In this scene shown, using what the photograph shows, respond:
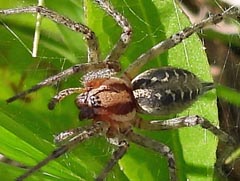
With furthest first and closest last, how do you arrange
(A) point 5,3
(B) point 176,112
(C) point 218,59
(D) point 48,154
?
(C) point 218,59
(A) point 5,3
(B) point 176,112
(D) point 48,154

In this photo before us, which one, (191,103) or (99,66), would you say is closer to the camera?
(191,103)

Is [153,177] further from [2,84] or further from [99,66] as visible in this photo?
[2,84]

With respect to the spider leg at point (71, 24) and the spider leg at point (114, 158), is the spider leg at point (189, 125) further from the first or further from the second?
the spider leg at point (71, 24)

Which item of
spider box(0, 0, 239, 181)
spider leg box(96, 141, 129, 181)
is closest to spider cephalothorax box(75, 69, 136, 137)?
spider box(0, 0, 239, 181)

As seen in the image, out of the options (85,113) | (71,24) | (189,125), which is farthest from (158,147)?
(71,24)

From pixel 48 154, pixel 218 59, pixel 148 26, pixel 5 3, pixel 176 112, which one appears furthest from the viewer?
pixel 218 59

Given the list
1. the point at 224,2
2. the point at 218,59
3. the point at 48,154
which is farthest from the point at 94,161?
the point at 218,59

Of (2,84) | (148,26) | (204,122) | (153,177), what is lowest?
(153,177)

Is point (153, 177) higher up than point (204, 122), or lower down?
lower down

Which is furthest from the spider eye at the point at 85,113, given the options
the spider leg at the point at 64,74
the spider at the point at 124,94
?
the spider leg at the point at 64,74
